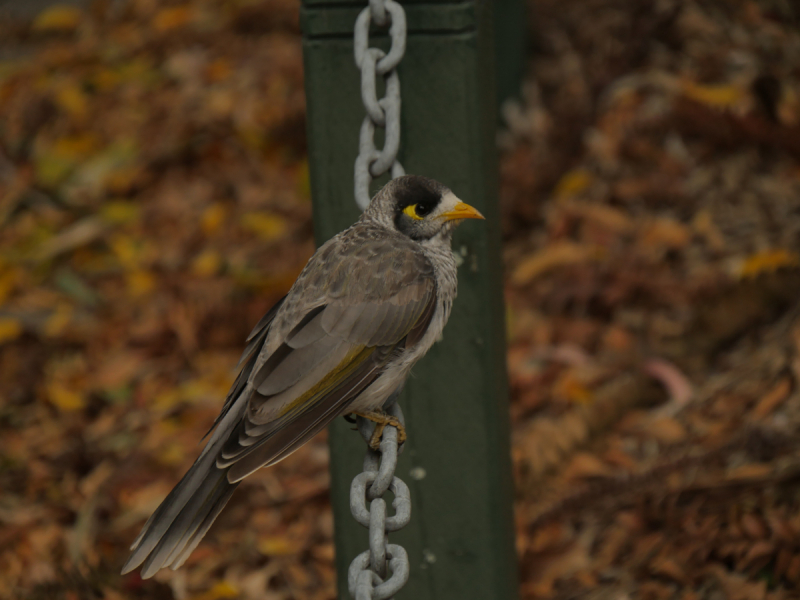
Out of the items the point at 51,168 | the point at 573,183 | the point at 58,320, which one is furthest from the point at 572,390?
the point at 51,168

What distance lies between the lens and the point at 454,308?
10.4 ft

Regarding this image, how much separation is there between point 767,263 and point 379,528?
158 inches

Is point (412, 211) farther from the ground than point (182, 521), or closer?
farther from the ground

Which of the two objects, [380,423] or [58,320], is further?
[58,320]

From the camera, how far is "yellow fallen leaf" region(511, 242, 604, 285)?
6211 mm

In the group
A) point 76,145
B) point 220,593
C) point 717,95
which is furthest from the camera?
point 76,145

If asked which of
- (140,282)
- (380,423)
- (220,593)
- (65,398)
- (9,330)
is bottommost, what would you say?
(220,593)

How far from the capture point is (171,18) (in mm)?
9180

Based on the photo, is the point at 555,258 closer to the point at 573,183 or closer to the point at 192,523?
the point at 573,183

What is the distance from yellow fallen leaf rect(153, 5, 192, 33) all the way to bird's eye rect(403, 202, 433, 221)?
6.73 meters

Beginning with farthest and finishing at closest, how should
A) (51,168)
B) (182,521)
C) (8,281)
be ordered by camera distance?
(51,168) < (8,281) < (182,521)

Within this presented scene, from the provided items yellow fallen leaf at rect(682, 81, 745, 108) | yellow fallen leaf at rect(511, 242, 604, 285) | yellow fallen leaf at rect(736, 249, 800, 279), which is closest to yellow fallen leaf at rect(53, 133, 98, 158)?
yellow fallen leaf at rect(511, 242, 604, 285)

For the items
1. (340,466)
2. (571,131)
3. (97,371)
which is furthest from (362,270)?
(571,131)

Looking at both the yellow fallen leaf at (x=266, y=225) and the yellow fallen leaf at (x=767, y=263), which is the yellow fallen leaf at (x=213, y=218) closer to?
the yellow fallen leaf at (x=266, y=225)
